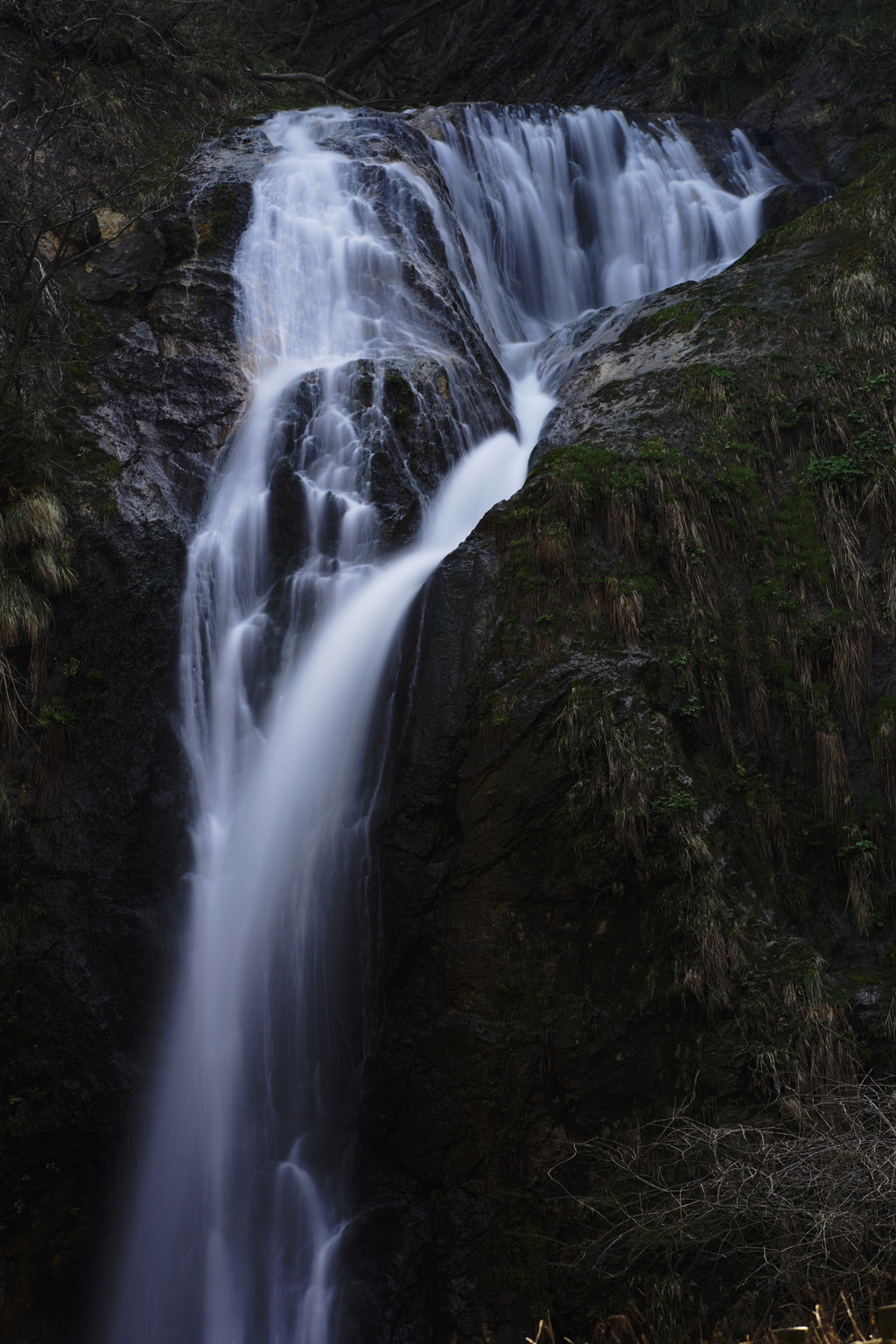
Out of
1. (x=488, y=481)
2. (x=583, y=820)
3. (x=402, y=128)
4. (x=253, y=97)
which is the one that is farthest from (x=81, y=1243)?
(x=253, y=97)

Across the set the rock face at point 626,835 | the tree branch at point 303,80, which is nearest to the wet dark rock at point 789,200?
the rock face at point 626,835

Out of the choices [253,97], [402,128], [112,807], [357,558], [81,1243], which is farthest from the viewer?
[253,97]

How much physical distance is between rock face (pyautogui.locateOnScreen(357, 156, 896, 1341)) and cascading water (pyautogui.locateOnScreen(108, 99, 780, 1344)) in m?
0.54

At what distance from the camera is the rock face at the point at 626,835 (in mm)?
4746

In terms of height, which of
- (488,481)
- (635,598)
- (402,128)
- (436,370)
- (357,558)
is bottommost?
(635,598)

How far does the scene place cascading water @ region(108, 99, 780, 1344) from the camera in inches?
215

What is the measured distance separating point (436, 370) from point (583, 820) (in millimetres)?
5932

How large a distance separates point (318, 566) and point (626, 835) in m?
4.03

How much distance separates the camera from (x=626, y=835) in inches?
203

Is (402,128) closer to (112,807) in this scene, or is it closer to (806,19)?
(806,19)

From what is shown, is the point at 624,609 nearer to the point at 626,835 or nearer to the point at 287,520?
the point at 626,835

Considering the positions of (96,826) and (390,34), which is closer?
(96,826)

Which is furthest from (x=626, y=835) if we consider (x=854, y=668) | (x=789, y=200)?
(x=789, y=200)

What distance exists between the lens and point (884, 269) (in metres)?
8.12
